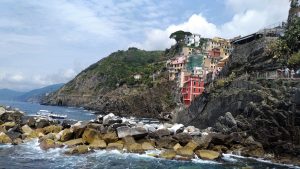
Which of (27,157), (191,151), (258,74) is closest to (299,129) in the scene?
(191,151)

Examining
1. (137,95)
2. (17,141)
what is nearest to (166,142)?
(17,141)

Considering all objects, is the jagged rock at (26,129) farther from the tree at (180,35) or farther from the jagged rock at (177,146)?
the tree at (180,35)

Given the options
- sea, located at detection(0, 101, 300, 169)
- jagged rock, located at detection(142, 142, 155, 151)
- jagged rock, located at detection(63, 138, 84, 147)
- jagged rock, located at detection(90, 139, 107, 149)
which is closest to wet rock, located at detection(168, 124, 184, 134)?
jagged rock, located at detection(142, 142, 155, 151)

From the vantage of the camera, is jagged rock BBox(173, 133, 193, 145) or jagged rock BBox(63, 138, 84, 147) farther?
jagged rock BBox(173, 133, 193, 145)

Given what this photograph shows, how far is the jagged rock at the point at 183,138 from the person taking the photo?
40281 mm

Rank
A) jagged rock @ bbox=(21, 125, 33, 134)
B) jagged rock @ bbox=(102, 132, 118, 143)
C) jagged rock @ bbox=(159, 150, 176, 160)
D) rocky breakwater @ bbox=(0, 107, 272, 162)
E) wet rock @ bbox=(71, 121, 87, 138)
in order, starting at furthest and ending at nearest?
1. jagged rock @ bbox=(21, 125, 33, 134)
2. wet rock @ bbox=(71, 121, 87, 138)
3. jagged rock @ bbox=(102, 132, 118, 143)
4. rocky breakwater @ bbox=(0, 107, 272, 162)
5. jagged rock @ bbox=(159, 150, 176, 160)

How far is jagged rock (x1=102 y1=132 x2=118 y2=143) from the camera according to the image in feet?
133

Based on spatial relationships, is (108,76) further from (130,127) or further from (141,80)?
(130,127)

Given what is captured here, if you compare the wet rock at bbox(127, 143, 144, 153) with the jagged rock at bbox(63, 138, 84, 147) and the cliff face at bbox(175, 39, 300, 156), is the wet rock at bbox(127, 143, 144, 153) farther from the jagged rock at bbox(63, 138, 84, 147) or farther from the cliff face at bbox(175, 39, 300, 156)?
the cliff face at bbox(175, 39, 300, 156)

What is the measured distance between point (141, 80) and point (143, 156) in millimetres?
114324

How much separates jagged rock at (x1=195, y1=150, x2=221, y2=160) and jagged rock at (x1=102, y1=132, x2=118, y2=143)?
8.71 m

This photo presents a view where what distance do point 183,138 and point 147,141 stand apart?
3.73 m

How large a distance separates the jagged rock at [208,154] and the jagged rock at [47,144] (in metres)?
14.6

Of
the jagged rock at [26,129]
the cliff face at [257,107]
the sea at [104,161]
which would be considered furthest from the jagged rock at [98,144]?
the cliff face at [257,107]
